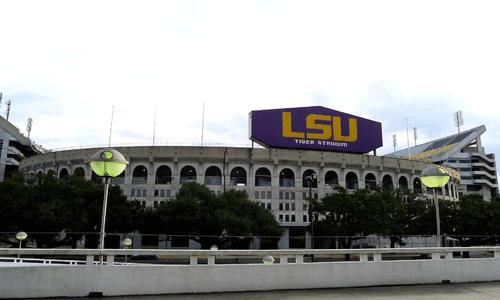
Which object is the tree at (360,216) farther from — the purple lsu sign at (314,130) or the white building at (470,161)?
the white building at (470,161)

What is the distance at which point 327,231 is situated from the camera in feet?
177

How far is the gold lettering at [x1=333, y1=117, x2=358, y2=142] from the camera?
79.0m

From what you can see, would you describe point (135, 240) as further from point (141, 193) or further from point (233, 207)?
point (141, 193)

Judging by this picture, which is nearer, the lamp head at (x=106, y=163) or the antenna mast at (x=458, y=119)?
the lamp head at (x=106, y=163)

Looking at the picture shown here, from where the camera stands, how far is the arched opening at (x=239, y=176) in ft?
252

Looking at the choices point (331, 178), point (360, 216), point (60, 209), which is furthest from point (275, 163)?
point (60, 209)

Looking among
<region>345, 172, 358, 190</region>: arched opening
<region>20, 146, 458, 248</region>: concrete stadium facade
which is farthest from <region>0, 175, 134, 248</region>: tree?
<region>345, 172, 358, 190</region>: arched opening

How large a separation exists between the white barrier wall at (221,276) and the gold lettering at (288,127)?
206 feet

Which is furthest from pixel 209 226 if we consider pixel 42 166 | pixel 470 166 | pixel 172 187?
pixel 470 166

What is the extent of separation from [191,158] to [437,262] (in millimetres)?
64583

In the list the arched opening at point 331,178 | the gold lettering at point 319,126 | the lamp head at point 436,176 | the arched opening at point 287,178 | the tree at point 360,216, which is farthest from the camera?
the arched opening at point 331,178

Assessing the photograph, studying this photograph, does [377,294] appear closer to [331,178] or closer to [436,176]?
[436,176]

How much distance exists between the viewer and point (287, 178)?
79.2 meters

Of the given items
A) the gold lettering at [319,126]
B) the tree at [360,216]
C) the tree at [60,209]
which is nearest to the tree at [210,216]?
the tree at [60,209]
